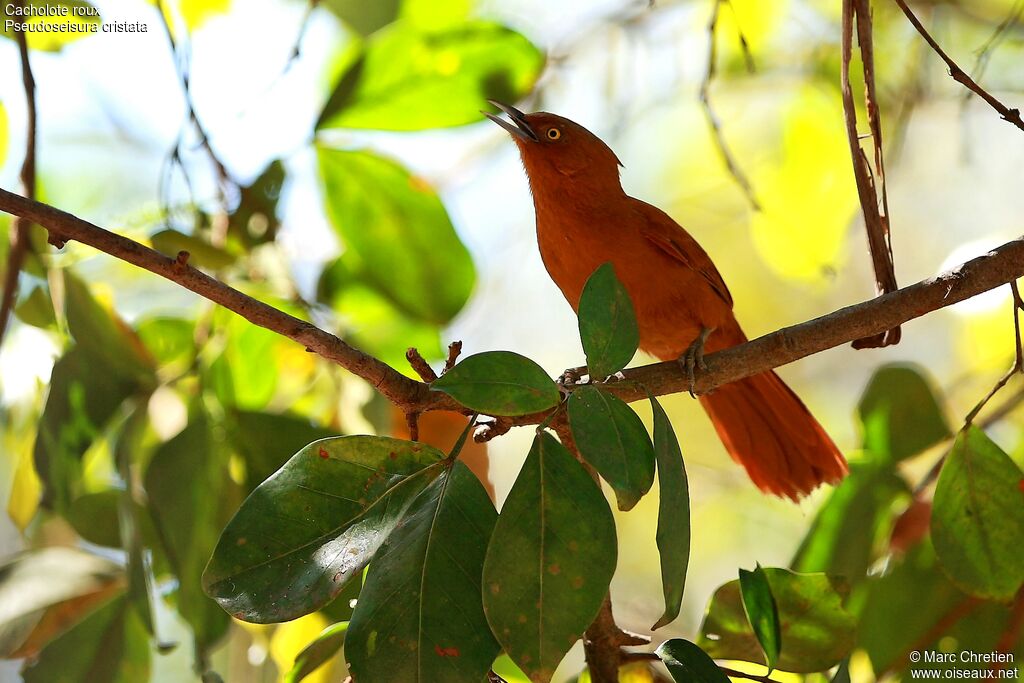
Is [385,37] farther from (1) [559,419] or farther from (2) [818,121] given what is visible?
(1) [559,419]

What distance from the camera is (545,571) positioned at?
3.49ft

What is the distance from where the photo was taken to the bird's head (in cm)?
273

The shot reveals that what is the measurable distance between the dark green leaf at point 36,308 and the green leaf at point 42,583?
52 cm

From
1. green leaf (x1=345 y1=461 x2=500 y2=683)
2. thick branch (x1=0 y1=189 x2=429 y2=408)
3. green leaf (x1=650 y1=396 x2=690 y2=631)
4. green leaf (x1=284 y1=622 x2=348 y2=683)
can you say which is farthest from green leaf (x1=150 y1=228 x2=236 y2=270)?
green leaf (x1=650 y1=396 x2=690 y2=631)

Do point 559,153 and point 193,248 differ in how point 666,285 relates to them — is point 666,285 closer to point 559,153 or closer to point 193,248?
point 559,153

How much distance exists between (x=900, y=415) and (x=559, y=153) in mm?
1233

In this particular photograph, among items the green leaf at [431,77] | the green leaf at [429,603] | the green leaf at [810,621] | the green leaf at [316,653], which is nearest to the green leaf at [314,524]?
the green leaf at [429,603]

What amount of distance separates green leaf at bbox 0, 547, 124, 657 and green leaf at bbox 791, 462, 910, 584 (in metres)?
1.53

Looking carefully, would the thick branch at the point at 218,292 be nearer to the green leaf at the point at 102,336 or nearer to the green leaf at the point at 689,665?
the green leaf at the point at 689,665

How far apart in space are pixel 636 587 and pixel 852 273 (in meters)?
2.07

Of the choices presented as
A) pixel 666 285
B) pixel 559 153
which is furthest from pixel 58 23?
pixel 666 285

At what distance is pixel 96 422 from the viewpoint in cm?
207

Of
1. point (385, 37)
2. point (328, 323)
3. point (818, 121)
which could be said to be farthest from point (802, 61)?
point (328, 323)

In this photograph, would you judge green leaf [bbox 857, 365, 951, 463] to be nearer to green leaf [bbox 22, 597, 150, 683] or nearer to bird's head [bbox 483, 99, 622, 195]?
bird's head [bbox 483, 99, 622, 195]
